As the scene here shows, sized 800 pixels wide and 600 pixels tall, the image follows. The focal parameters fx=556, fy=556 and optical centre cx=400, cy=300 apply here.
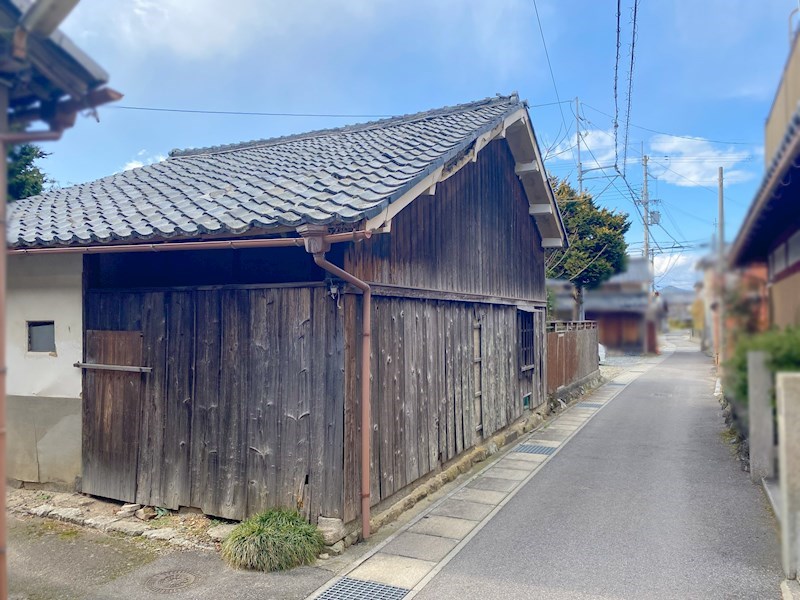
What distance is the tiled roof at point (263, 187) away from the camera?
17.1ft

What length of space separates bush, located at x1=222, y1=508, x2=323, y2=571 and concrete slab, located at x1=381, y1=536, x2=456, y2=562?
81 cm

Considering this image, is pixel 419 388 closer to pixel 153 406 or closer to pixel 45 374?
pixel 153 406

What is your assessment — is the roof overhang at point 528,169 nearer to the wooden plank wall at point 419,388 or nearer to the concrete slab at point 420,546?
the wooden plank wall at point 419,388

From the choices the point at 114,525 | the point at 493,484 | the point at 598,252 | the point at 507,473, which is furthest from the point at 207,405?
the point at 598,252

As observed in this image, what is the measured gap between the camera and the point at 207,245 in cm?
517

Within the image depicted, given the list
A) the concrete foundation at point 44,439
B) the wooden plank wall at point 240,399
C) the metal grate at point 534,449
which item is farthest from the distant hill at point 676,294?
the metal grate at point 534,449

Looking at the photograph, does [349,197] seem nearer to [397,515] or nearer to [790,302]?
[397,515]

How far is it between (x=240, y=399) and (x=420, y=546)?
238 centimetres

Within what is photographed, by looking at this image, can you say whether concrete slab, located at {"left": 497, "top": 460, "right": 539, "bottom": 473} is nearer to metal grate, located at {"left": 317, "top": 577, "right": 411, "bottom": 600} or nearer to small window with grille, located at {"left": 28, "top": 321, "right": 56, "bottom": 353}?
metal grate, located at {"left": 317, "top": 577, "right": 411, "bottom": 600}

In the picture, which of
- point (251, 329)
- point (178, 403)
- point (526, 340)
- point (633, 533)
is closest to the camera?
point (251, 329)

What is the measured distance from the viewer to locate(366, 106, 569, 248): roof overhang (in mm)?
7504

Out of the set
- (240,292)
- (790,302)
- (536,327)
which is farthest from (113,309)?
(536,327)

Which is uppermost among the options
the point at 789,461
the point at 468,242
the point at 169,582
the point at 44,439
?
the point at 468,242

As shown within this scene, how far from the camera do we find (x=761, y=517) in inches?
247
